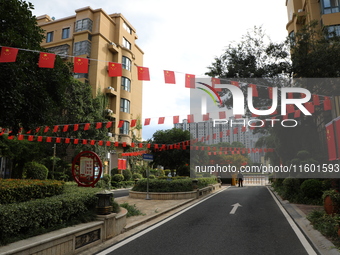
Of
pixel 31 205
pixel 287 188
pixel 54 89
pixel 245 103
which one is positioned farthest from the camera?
pixel 245 103

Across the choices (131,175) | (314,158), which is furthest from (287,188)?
(131,175)

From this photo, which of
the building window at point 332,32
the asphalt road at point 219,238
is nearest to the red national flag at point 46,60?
the asphalt road at point 219,238

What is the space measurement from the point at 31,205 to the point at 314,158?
57.6 feet

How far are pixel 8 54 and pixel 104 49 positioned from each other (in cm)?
2889

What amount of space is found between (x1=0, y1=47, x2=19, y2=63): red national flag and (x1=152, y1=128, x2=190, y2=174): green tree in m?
22.6

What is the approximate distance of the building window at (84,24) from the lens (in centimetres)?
3456

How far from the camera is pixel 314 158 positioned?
17359 mm

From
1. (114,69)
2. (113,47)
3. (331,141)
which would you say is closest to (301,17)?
(331,141)

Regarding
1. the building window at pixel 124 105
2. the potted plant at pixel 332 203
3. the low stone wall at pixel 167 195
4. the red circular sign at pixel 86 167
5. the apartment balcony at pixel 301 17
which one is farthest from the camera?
the building window at pixel 124 105

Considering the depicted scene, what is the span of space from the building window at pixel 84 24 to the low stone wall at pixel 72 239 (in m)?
33.0

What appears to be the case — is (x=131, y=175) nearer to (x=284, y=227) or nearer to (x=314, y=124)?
(x=314, y=124)

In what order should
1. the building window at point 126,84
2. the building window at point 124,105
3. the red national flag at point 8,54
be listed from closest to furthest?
the red national flag at point 8,54 < the building window at point 124,105 < the building window at point 126,84

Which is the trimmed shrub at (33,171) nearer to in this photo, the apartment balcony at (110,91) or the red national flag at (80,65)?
the apartment balcony at (110,91)

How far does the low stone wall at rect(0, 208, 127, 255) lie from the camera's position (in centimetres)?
425
